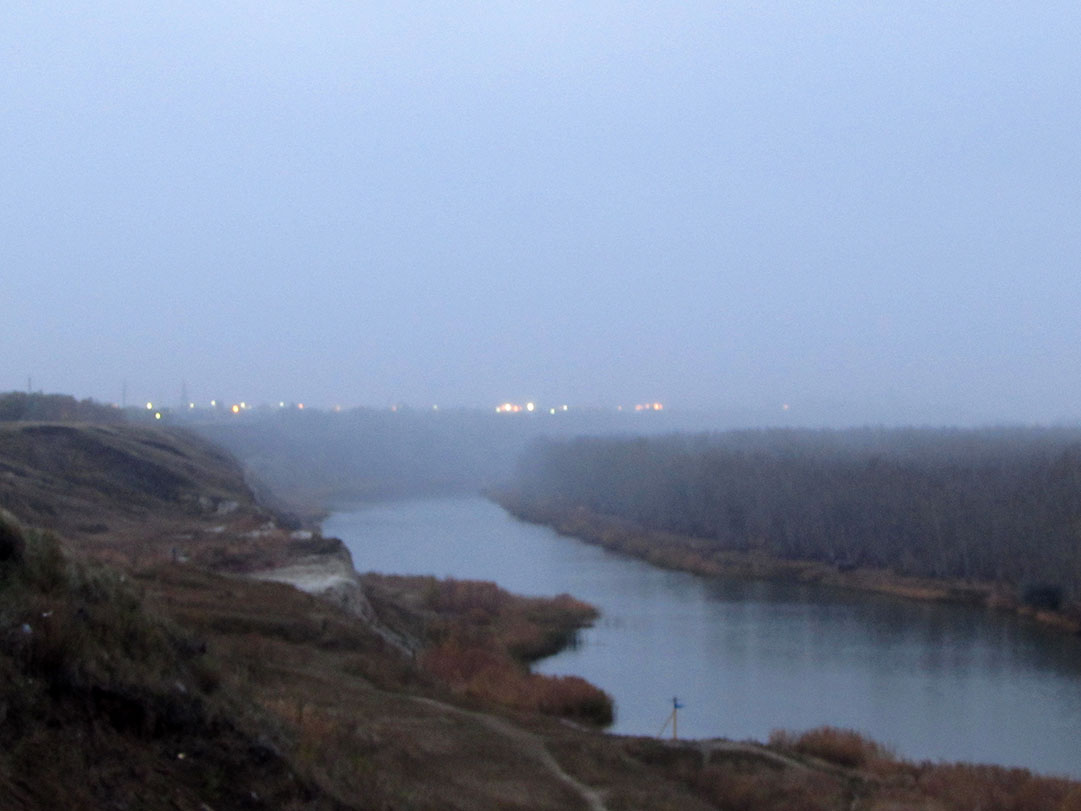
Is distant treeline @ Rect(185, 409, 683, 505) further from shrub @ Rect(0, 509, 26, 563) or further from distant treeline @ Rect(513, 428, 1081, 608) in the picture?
shrub @ Rect(0, 509, 26, 563)

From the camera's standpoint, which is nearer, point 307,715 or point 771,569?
point 307,715

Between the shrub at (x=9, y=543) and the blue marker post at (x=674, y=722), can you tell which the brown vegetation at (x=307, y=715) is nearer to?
the shrub at (x=9, y=543)

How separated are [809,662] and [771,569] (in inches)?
498

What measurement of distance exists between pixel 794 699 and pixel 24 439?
70.9 ft

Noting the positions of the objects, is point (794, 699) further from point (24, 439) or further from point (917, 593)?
point (24, 439)

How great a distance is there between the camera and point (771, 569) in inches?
1239

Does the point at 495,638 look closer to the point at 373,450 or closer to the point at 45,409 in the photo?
the point at 45,409

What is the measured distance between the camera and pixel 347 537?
38.1m

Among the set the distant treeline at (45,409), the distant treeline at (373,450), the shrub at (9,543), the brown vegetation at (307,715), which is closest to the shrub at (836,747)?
the brown vegetation at (307,715)

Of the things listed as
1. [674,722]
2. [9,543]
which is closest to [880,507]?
[674,722]

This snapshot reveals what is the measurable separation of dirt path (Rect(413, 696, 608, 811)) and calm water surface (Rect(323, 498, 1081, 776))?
450cm

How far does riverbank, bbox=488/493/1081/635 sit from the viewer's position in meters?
26.2

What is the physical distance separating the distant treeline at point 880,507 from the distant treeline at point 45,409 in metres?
22.4

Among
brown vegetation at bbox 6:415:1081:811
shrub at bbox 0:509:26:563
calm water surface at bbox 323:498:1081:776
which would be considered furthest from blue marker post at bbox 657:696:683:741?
shrub at bbox 0:509:26:563
